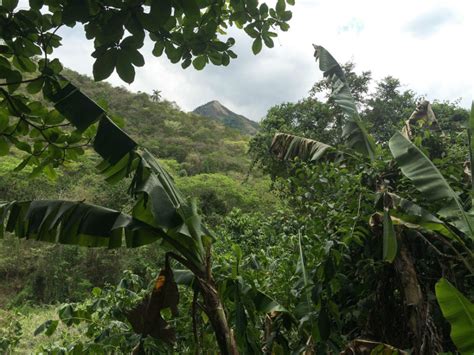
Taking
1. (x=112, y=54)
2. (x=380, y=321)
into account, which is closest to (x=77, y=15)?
(x=112, y=54)

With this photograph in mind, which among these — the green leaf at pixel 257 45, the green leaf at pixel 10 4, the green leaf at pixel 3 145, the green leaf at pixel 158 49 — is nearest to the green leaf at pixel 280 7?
the green leaf at pixel 257 45

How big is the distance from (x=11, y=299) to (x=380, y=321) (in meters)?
12.4

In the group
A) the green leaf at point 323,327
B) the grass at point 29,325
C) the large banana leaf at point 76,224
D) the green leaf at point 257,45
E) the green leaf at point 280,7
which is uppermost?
the green leaf at point 280,7

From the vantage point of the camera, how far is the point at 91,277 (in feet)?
40.0

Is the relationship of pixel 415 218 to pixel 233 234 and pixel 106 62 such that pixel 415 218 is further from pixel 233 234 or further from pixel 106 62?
pixel 233 234

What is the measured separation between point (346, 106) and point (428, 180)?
1205 mm

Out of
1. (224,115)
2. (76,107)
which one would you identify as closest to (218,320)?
(76,107)

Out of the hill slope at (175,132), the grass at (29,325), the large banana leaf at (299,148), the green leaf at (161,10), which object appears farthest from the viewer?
the hill slope at (175,132)

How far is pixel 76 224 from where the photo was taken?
6.08ft

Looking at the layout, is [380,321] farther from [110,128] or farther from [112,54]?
[112,54]

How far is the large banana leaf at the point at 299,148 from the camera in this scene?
371 cm

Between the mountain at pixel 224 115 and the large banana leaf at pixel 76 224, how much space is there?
4210cm

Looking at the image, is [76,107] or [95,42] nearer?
[95,42]

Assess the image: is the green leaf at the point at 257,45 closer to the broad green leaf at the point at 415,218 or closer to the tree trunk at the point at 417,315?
the broad green leaf at the point at 415,218
